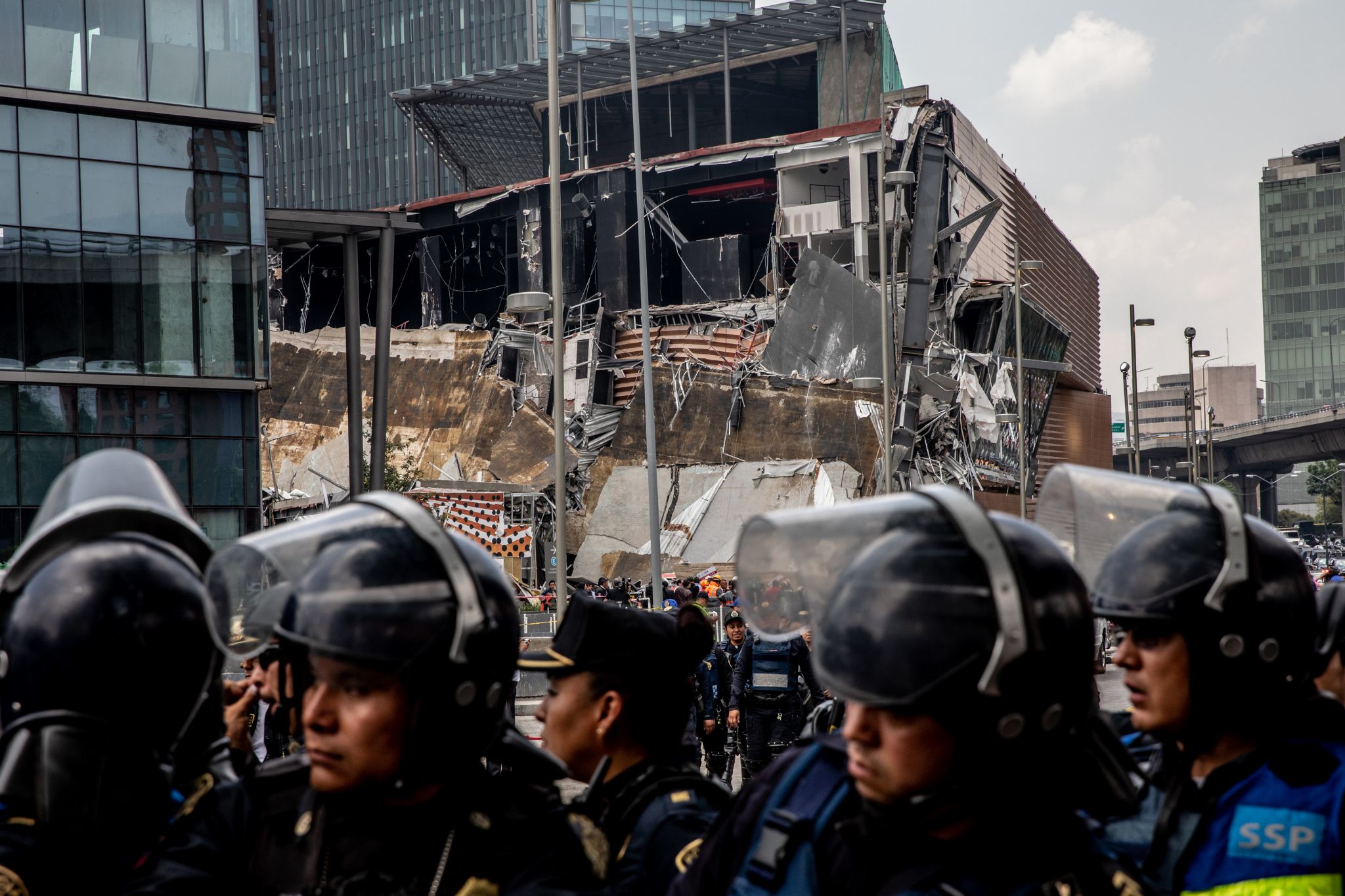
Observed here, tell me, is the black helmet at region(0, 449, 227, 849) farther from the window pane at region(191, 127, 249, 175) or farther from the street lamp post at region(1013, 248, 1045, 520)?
the window pane at region(191, 127, 249, 175)

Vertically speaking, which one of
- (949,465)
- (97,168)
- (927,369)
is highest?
(97,168)

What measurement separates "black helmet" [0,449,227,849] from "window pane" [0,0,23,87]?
2424cm

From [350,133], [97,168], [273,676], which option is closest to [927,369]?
[97,168]

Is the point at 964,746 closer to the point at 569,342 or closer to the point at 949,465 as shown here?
the point at 949,465

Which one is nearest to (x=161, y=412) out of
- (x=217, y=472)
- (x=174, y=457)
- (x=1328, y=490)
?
(x=174, y=457)

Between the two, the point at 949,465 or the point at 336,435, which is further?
the point at 336,435

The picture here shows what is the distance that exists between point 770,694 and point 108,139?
19.0 metres

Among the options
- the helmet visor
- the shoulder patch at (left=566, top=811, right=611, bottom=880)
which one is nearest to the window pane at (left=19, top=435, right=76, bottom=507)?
the shoulder patch at (left=566, top=811, right=611, bottom=880)

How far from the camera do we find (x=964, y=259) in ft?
153

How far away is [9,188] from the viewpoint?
24.3 metres

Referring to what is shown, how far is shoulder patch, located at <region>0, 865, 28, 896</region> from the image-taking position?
2.48m

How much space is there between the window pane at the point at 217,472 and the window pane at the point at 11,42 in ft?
22.1

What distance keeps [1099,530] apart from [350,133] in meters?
126

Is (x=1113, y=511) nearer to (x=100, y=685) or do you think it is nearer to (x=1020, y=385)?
(x=100, y=685)
